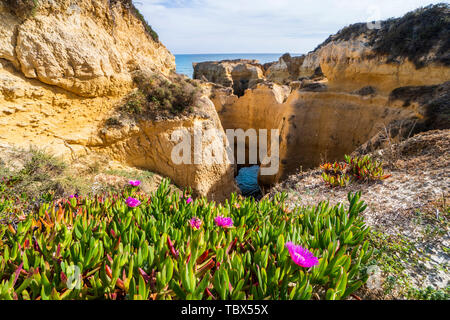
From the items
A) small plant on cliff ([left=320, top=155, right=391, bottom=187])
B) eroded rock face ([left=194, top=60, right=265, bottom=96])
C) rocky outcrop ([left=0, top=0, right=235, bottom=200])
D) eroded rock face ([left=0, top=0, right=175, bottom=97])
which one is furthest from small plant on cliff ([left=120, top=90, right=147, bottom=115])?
eroded rock face ([left=194, top=60, right=265, bottom=96])

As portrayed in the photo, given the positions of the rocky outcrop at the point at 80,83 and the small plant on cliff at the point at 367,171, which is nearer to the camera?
the small plant on cliff at the point at 367,171

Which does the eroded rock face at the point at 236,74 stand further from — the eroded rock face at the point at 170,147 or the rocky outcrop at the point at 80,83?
the eroded rock face at the point at 170,147

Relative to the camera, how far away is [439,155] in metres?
5.18

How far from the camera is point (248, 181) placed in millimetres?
19266

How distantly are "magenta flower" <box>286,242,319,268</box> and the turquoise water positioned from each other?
1436 centimetres

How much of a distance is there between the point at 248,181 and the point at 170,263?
17.8 meters

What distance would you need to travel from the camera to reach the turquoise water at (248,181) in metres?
17.1

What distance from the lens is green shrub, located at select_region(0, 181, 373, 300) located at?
5.24 feet

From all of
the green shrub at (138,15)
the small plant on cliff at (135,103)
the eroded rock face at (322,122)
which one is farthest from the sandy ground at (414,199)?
the green shrub at (138,15)

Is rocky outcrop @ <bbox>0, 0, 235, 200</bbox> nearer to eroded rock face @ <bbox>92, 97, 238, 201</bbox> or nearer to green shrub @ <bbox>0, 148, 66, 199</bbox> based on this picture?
eroded rock face @ <bbox>92, 97, 238, 201</bbox>

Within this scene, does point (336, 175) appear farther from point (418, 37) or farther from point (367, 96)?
point (418, 37)

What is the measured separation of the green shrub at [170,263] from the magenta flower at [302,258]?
6 centimetres

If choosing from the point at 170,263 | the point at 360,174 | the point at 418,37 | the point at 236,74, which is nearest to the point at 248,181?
the point at 418,37

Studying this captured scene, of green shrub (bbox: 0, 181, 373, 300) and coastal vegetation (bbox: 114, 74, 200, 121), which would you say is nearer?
green shrub (bbox: 0, 181, 373, 300)
